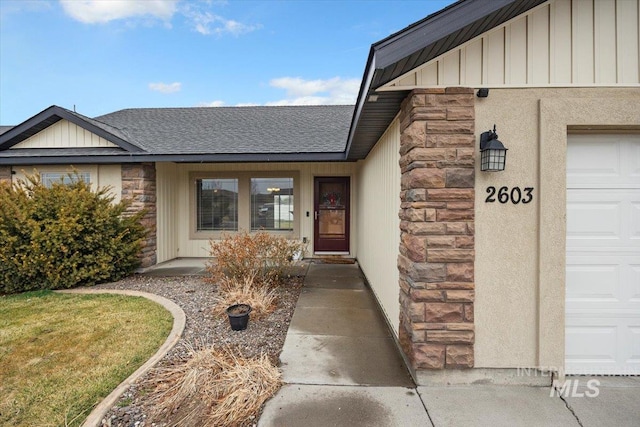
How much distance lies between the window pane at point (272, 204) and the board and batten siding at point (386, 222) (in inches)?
132

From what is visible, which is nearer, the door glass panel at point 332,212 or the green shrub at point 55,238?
the green shrub at point 55,238

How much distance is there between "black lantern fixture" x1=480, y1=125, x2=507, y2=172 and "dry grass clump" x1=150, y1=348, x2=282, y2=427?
99.9 inches

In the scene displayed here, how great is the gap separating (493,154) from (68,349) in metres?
4.59

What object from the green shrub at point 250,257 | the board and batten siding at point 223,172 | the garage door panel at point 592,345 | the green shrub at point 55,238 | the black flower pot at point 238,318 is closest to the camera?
the garage door panel at point 592,345

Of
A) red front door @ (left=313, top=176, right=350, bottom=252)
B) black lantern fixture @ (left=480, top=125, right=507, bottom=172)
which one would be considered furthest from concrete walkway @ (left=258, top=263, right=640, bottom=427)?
red front door @ (left=313, top=176, right=350, bottom=252)

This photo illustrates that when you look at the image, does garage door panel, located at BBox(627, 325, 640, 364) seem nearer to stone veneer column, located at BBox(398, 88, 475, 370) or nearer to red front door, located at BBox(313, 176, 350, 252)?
stone veneer column, located at BBox(398, 88, 475, 370)

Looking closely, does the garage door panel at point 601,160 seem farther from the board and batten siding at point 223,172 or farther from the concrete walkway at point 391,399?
the board and batten siding at point 223,172

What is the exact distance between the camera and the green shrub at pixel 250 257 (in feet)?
15.5

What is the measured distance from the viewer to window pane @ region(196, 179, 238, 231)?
815cm

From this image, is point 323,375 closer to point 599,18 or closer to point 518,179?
point 518,179

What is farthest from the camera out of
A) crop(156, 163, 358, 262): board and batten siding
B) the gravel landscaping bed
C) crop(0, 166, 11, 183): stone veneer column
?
crop(156, 163, 358, 262): board and batten siding

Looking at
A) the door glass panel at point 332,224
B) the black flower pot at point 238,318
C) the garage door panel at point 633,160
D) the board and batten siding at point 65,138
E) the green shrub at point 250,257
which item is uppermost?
the board and batten siding at point 65,138

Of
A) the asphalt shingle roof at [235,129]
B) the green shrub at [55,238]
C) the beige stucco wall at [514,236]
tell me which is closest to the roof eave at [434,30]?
the beige stucco wall at [514,236]

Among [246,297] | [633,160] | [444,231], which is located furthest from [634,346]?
[246,297]
